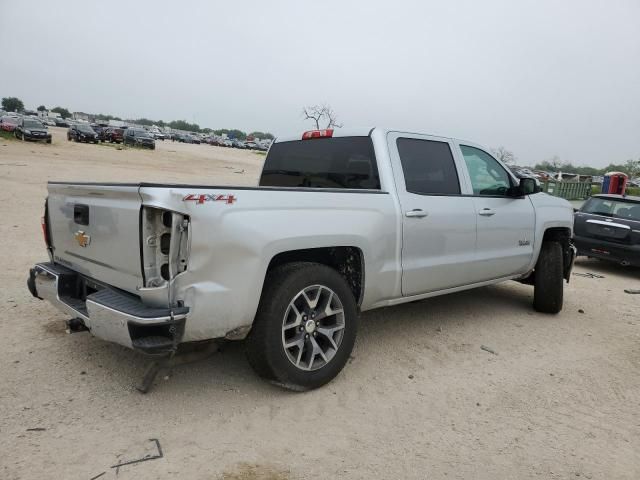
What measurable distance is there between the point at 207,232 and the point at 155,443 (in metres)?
1.20

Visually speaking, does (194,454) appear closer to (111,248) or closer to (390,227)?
(111,248)

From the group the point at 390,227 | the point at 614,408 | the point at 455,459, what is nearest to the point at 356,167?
the point at 390,227

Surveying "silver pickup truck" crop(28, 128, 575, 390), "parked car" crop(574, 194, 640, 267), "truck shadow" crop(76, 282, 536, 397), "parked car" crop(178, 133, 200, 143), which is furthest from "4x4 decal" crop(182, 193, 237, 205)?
"parked car" crop(178, 133, 200, 143)

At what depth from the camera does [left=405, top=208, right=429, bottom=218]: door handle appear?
403 cm

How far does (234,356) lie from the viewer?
408cm

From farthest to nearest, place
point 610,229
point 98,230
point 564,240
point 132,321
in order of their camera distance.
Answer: point 610,229, point 564,240, point 98,230, point 132,321

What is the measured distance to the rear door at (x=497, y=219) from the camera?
4.82 metres

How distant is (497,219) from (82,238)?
3682 millimetres

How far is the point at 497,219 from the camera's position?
496 cm

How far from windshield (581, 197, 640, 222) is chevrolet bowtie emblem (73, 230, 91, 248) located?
30.0 feet

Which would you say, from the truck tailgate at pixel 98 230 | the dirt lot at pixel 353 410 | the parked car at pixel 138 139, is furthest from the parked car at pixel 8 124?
the truck tailgate at pixel 98 230

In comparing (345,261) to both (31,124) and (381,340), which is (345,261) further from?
(31,124)

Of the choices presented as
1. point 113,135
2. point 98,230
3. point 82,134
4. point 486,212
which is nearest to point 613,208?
point 486,212

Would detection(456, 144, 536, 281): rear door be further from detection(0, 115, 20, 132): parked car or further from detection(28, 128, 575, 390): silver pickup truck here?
detection(0, 115, 20, 132): parked car
